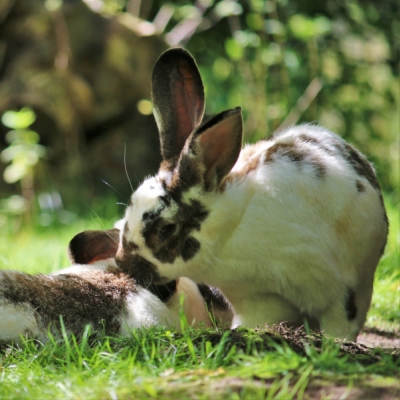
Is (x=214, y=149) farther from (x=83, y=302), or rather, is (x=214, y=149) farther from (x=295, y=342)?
(x=295, y=342)

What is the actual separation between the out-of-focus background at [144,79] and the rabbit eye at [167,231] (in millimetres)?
3622

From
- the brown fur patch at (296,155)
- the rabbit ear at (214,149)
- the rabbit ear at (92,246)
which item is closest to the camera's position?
the rabbit ear at (214,149)

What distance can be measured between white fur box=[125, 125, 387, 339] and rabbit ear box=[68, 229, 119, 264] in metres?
0.47

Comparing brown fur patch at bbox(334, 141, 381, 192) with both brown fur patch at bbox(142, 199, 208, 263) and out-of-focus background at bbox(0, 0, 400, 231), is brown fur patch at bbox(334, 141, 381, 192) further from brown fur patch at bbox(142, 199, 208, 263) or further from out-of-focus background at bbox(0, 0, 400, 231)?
out-of-focus background at bbox(0, 0, 400, 231)

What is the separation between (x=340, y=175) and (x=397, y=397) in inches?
70.1

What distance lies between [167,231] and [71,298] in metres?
0.66

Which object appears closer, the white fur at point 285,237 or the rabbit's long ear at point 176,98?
the white fur at point 285,237

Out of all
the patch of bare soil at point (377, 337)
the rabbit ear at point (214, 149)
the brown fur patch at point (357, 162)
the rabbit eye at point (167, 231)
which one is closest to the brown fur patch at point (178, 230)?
the rabbit eye at point (167, 231)

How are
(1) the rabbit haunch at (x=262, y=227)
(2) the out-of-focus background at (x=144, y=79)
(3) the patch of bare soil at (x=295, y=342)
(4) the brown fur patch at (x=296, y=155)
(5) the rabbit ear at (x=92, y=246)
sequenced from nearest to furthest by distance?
(3) the patch of bare soil at (x=295, y=342), (1) the rabbit haunch at (x=262, y=227), (4) the brown fur patch at (x=296, y=155), (5) the rabbit ear at (x=92, y=246), (2) the out-of-focus background at (x=144, y=79)

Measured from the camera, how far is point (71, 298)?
363 centimetres

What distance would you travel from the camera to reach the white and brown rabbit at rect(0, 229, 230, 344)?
3.44 meters

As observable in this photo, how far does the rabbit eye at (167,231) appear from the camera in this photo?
394cm

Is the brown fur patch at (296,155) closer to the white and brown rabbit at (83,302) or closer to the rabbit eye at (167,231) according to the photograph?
the rabbit eye at (167,231)

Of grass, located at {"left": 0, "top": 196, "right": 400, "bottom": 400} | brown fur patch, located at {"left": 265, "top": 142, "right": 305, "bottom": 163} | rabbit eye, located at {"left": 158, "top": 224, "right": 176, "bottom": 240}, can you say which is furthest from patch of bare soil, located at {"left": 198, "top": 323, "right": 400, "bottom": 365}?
brown fur patch, located at {"left": 265, "top": 142, "right": 305, "bottom": 163}
